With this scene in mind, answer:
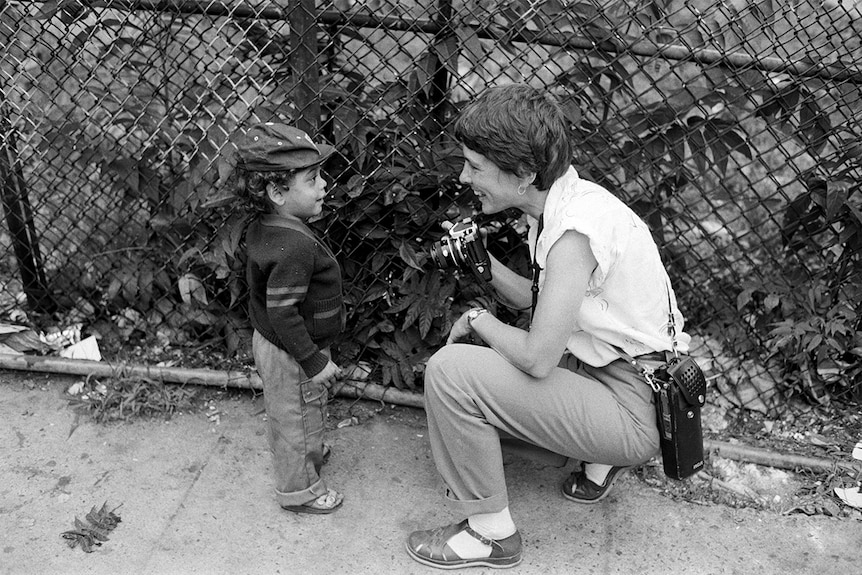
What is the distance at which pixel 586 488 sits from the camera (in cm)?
293

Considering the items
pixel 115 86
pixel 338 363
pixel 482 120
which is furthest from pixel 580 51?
pixel 115 86

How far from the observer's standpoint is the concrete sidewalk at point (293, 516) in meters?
2.67

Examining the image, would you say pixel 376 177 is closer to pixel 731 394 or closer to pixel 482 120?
pixel 482 120

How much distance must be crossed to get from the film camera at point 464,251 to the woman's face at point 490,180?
0.45ft

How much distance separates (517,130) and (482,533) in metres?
1.23

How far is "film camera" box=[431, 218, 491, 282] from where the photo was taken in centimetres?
262

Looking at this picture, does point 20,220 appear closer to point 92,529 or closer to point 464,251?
point 92,529

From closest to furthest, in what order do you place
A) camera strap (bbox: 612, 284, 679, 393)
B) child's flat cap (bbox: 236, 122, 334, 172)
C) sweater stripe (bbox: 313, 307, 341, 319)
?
child's flat cap (bbox: 236, 122, 334, 172) → camera strap (bbox: 612, 284, 679, 393) → sweater stripe (bbox: 313, 307, 341, 319)

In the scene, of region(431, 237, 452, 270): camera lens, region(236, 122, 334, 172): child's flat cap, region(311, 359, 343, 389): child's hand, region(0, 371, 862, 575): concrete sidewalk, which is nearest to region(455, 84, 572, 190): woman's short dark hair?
region(431, 237, 452, 270): camera lens

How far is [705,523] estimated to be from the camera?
2.86 metres

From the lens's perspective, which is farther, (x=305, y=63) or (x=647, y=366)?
(x=305, y=63)

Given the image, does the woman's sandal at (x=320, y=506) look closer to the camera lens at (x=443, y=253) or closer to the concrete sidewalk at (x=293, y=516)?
the concrete sidewalk at (x=293, y=516)

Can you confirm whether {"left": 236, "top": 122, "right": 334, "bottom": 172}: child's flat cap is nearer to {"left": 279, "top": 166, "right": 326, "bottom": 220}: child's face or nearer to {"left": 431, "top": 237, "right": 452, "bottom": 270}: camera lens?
{"left": 279, "top": 166, "right": 326, "bottom": 220}: child's face

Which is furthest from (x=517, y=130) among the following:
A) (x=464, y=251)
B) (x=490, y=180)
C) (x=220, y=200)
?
(x=220, y=200)
